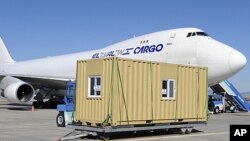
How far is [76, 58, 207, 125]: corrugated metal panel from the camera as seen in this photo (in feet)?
41.8

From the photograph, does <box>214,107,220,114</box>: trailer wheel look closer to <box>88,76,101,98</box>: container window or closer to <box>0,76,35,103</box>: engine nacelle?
<box>0,76,35,103</box>: engine nacelle

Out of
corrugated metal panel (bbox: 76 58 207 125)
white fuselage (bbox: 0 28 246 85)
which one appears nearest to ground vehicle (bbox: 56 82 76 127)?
corrugated metal panel (bbox: 76 58 207 125)

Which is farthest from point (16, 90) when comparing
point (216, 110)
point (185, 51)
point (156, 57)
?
point (216, 110)

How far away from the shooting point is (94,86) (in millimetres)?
13445

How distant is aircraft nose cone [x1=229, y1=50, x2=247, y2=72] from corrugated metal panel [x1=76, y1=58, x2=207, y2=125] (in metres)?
6.06

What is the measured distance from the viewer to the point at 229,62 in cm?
2120

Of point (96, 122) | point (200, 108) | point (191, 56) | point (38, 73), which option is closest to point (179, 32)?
point (191, 56)

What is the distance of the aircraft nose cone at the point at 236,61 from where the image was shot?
2117 centimetres

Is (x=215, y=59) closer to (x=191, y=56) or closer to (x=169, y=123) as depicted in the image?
(x=191, y=56)

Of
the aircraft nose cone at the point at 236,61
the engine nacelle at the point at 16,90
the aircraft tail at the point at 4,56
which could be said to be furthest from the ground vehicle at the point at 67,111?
the aircraft tail at the point at 4,56

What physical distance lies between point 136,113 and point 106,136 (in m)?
1.30

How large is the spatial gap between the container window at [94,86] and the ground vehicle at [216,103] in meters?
17.0

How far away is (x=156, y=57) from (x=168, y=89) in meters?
8.83

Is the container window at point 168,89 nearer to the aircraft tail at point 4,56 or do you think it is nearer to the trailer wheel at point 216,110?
the trailer wheel at point 216,110
